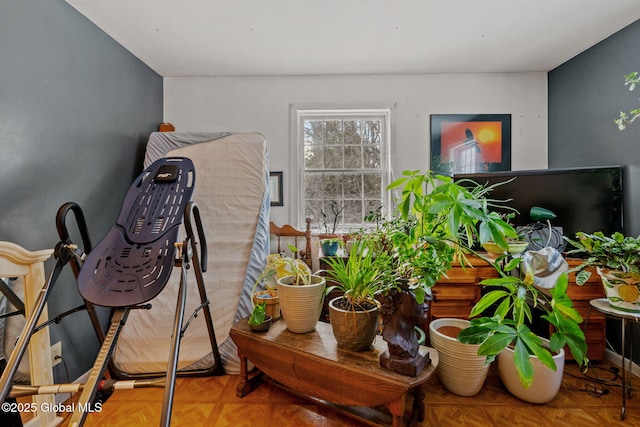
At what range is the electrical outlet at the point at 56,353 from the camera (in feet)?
5.54

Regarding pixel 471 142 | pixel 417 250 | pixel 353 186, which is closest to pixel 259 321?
pixel 417 250

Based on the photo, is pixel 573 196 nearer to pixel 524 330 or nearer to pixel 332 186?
pixel 524 330

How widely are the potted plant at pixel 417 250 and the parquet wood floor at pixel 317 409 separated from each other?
636mm

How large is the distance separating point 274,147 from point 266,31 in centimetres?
107

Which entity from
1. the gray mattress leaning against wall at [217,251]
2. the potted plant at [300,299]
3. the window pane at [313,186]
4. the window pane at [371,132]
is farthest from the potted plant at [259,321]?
the window pane at [371,132]

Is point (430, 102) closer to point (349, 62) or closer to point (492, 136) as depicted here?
point (492, 136)

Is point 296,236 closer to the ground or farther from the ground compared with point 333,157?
closer to the ground

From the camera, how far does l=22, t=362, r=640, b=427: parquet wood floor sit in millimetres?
1534

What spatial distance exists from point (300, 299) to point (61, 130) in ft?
6.02

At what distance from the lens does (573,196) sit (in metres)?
2.17

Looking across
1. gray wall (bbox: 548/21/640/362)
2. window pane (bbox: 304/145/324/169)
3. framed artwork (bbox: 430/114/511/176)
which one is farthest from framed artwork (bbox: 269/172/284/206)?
gray wall (bbox: 548/21/640/362)

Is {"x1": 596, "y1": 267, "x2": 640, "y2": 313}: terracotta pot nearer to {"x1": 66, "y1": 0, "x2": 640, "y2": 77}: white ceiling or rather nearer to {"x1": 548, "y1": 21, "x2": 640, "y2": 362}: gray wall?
{"x1": 548, "y1": 21, "x2": 640, "y2": 362}: gray wall

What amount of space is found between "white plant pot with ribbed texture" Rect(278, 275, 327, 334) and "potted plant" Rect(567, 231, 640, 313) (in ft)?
4.95

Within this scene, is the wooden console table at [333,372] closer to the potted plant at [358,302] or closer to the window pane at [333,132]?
the potted plant at [358,302]
